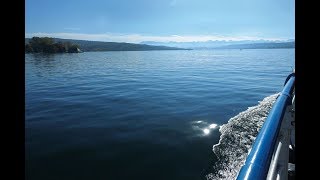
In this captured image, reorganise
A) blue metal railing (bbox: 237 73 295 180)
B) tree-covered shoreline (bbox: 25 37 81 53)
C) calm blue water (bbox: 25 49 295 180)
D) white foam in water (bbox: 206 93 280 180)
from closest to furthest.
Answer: blue metal railing (bbox: 237 73 295 180) → white foam in water (bbox: 206 93 280 180) → calm blue water (bbox: 25 49 295 180) → tree-covered shoreline (bbox: 25 37 81 53)

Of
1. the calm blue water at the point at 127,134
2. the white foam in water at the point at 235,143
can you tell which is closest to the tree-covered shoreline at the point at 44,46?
the calm blue water at the point at 127,134

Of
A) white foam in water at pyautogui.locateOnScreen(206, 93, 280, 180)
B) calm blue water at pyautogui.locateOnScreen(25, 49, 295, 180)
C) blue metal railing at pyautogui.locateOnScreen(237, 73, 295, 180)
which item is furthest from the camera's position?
calm blue water at pyautogui.locateOnScreen(25, 49, 295, 180)

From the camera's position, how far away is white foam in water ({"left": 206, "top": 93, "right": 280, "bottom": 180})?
6.33 metres

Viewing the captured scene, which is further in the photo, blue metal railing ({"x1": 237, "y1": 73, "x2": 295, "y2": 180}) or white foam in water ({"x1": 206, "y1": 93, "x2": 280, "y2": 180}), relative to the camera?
white foam in water ({"x1": 206, "y1": 93, "x2": 280, "y2": 180})

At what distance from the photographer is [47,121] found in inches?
435

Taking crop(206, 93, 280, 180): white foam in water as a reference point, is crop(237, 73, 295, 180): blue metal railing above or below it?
above

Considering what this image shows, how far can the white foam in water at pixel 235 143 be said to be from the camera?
6.33m

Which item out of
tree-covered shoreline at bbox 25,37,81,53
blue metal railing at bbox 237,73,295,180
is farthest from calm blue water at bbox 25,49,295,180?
tree-covered shoreline at bbox 25,37,81,53

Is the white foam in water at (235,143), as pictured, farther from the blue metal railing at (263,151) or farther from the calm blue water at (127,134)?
the blue metal railing at (263,151)

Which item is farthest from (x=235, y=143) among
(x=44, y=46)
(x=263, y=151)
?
(x=44, y=46)

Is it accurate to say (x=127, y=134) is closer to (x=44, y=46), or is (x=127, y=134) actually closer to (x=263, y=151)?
(x=263, y=151)

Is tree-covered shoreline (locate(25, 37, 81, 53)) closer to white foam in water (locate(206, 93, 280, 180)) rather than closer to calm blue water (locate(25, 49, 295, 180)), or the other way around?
A: calm blue water (locate(25, 49, 295, 180))
